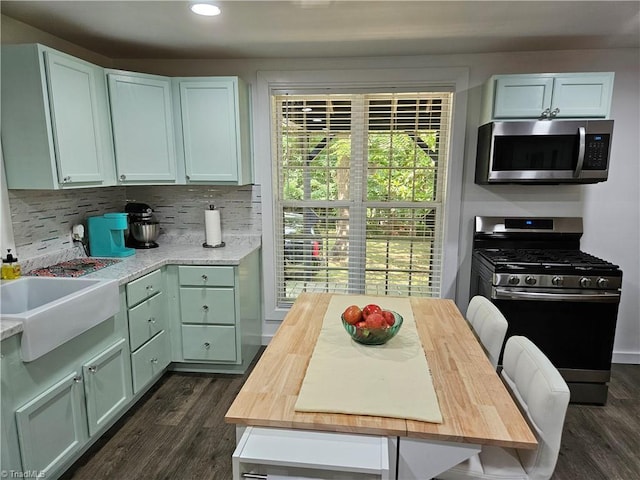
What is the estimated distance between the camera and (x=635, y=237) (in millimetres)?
2953

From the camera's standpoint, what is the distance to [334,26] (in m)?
2.28

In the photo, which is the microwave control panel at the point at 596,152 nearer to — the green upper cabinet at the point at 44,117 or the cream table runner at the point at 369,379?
the cream table runner at the point at 369,379

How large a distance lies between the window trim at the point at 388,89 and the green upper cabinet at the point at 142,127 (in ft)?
2.16

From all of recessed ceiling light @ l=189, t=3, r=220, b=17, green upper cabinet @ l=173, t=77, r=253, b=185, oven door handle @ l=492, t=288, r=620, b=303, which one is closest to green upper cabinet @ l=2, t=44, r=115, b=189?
green upper cabinet @ l=173, t=77, r=253, b=185

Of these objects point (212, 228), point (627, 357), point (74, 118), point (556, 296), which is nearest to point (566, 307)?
point (556, 296)

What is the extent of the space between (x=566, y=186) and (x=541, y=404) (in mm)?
2174

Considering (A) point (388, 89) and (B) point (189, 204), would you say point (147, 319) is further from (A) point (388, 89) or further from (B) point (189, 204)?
(A) point (388, 89)

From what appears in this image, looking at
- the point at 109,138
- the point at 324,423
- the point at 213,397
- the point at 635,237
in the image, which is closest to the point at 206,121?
the point at 109,138

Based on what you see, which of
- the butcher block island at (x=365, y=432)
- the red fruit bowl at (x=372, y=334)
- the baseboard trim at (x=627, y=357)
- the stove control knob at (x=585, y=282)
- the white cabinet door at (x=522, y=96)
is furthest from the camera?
the baseboard trim at (x=627, y=357)

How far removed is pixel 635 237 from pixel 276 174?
2752 mm

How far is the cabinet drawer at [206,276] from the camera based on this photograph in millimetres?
2695

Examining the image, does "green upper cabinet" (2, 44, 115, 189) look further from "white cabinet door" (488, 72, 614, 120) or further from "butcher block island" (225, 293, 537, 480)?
→ "white cabinet door" (488, 72, 614, 120)

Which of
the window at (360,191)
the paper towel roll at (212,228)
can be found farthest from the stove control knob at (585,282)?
the paper towel roll at (212,228)

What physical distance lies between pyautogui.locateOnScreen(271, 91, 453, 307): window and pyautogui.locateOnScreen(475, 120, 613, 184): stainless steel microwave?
47cm
